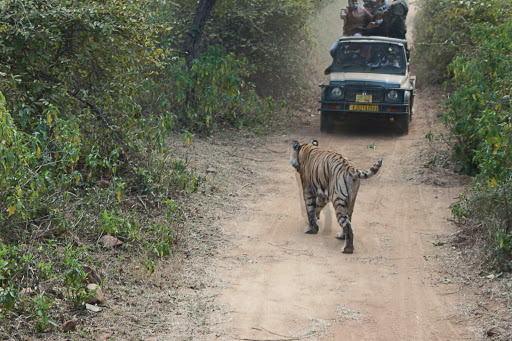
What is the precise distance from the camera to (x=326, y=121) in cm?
1355

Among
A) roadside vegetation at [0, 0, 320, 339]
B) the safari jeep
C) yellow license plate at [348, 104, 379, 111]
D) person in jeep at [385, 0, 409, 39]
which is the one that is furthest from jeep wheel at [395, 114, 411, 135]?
roadside vegetation at [0, 0, 320, 339]

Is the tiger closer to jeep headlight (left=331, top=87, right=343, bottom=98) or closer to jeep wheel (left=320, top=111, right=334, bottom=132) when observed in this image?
jeep headlight (left=331, top=87, right=343, bottom=98)

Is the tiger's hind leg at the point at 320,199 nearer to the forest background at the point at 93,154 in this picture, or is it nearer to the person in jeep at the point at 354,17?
the forest background at the point at 93,154

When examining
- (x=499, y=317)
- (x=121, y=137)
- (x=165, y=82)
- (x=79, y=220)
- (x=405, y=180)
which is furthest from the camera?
(x=165, y=82)

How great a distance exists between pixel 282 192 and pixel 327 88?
4.55 metres

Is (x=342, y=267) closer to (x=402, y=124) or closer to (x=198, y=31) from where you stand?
(x=402, y=124)

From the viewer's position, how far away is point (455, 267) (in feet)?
20.3

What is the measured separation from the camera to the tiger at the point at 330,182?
6.75m

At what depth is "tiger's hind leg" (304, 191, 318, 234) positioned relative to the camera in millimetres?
7348

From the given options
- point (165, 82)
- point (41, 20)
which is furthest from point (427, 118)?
point (41, 20)

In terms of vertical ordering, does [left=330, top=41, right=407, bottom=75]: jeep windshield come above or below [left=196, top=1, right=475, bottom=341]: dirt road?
above

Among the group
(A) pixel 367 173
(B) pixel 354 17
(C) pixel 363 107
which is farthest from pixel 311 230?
(B) pixel 354 17

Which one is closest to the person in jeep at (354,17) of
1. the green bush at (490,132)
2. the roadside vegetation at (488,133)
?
the roadside vegetation at (488,133)

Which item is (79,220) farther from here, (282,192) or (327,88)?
(327,88)
